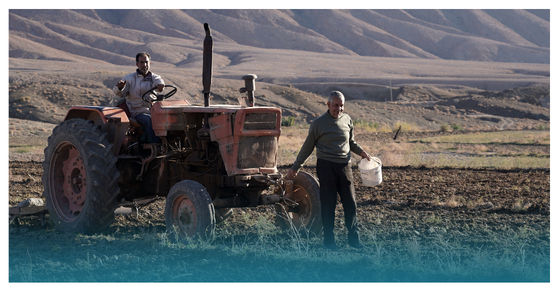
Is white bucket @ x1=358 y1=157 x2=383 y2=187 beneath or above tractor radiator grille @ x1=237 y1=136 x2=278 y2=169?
beneath

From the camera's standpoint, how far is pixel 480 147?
22.5 m

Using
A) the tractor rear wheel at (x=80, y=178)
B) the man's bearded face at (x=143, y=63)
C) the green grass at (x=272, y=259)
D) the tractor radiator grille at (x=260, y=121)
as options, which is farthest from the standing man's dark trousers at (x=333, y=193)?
the man's bearded face at (x=143, y=63)

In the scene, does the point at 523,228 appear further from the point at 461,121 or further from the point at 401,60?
the point at 401,60

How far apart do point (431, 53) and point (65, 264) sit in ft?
459

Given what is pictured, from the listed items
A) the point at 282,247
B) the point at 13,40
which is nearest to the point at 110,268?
the point at 282,247

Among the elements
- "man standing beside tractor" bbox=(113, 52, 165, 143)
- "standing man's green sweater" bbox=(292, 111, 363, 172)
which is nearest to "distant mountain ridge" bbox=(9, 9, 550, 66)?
"man standing beside tractor" bbox=(113, 52, 165, 143)

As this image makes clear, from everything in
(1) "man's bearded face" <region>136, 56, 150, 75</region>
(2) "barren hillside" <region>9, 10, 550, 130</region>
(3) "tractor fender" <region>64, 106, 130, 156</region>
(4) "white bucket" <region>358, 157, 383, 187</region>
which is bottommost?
(4) "white bucket" <region>358, 157, 383, 187</region>

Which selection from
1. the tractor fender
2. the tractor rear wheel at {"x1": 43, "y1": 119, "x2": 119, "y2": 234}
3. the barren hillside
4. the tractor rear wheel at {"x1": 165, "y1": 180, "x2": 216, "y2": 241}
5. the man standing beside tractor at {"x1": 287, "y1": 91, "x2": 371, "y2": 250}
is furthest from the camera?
the barren hillside

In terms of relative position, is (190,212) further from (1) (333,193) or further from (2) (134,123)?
(2) (134,123)

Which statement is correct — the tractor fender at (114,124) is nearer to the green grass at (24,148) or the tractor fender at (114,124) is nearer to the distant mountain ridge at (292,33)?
the green grass at (24,148)

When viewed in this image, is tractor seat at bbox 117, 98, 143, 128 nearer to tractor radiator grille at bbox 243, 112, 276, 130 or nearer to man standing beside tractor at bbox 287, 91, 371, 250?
tractor radiator grille at bbox 243, 112, 276, 130

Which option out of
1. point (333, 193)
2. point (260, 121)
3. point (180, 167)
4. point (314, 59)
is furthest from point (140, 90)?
point (314, 59)

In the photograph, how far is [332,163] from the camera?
6645mm

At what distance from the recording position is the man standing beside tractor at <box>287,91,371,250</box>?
6641 millimetres
